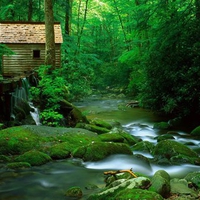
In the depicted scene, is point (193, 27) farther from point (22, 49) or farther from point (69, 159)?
point (22, 49)

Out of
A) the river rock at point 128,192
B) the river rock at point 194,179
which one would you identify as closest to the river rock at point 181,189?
Answer: the river rock at point 194,179

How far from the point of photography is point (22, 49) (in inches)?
861

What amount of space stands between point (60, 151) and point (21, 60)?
52.9ft

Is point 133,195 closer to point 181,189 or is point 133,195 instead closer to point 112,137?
point 181,189

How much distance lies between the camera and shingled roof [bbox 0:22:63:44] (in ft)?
69.8

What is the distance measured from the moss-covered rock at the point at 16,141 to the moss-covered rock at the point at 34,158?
58cm

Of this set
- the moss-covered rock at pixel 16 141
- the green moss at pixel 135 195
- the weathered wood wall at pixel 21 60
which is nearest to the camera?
the green moss at pixel 135 195

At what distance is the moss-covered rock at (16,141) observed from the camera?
7371 millimetres

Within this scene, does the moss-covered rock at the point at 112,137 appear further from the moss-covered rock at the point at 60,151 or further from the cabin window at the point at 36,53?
the cabin window at the point at 36,53

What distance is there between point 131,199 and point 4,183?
2.85 meters

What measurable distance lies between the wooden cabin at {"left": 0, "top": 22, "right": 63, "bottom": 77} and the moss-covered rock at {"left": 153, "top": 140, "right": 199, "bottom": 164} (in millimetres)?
14878

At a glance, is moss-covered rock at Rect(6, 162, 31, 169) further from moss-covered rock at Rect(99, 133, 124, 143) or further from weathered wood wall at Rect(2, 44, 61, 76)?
weathered wood wall at Rect(2, 44, 61, 76)

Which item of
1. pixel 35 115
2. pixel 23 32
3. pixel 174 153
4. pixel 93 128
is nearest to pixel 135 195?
pixel 174 153

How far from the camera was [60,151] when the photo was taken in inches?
294
